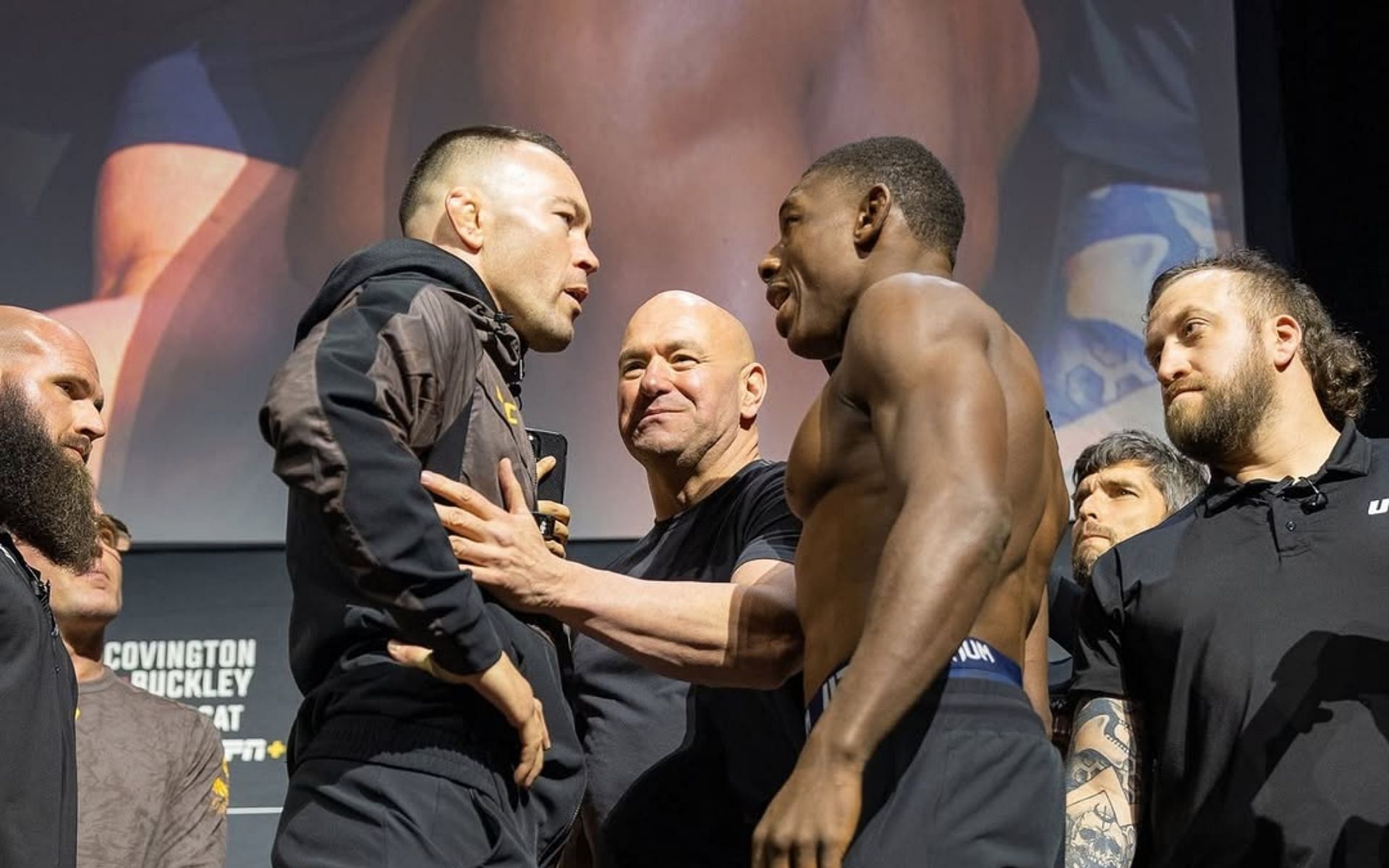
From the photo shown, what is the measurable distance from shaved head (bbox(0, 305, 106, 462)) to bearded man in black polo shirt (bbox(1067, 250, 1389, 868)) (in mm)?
1658

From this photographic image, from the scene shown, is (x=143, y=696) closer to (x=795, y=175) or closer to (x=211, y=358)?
(x=211, y=358)

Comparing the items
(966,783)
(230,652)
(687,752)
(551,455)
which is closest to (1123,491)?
(687,752)

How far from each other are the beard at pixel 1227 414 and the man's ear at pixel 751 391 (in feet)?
2.66

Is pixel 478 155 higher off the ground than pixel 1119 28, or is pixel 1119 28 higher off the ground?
pixel 1119 28

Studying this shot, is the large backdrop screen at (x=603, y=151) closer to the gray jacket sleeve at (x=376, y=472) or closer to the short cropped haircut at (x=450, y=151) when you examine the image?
the short cropped haircut at (x=450, y=151)

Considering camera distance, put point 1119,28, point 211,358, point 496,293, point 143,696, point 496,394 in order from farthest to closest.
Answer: point 1119,28, point 211,358, point 143,696, point 496,293, point 496,394

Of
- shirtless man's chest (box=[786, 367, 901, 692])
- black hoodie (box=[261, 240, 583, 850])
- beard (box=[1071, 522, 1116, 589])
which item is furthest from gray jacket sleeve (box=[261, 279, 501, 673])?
beard (box=[1071, 522, 1116, 589])

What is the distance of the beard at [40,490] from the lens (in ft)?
7.39

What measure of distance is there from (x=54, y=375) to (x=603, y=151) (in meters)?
2.39

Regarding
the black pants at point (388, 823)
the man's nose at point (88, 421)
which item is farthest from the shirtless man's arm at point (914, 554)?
the man's nose at point (88, 421)

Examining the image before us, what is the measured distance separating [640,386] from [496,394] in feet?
3.60

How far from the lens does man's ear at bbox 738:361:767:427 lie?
9.93 feet

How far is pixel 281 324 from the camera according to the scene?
4391mm

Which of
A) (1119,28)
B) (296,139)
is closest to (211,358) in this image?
(296,139)
